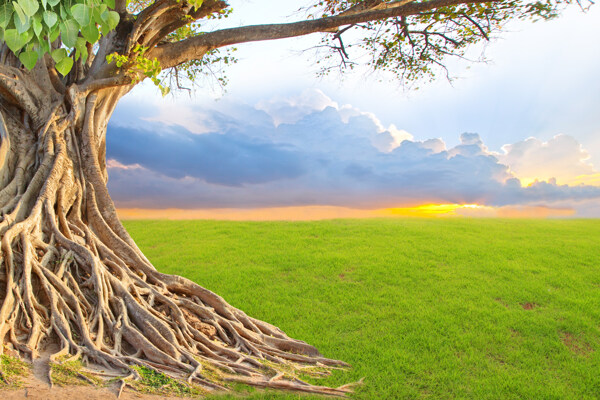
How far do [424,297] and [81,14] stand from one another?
848 cm

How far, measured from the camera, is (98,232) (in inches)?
320

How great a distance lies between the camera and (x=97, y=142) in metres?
9.31

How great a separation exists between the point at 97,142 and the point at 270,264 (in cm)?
539

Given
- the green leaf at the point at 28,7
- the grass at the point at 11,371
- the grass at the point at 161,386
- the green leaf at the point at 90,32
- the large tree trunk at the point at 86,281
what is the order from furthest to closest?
1. the large tree trunk at the point at 86,281
2. the grass at the point at 161,386
3. the grass at the point at 11,371
4. the green leaf at the point at 90,32
5. the green leaf at the point at 28,7

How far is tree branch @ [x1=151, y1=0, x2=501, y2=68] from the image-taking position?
8617mm

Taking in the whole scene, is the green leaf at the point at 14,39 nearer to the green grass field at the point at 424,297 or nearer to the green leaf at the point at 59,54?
the green leaf at the point at 59,54

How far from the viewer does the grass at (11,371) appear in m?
4.66

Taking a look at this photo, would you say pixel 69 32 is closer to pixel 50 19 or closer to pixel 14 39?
pixel 50 19

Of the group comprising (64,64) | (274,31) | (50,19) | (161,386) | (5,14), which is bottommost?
(161,386)

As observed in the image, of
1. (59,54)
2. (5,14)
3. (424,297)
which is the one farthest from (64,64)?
(424,297)

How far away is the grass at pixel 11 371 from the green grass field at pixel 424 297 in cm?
257

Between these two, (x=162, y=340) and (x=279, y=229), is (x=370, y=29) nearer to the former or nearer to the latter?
(x=279, y=229)

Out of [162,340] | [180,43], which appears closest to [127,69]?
[180,43]

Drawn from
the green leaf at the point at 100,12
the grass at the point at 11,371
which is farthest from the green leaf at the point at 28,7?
the grass at the point at 11,371
